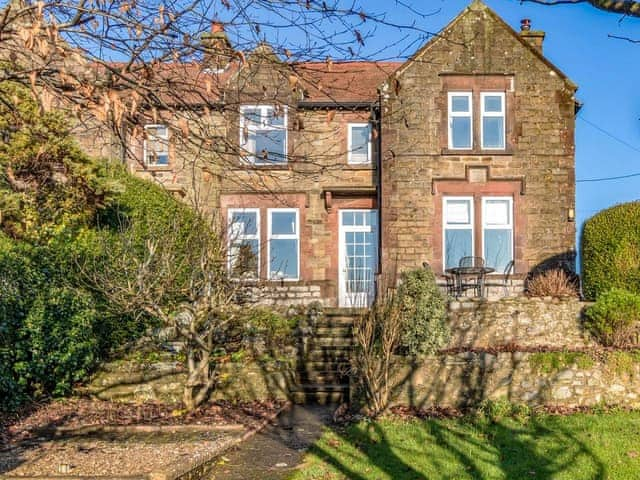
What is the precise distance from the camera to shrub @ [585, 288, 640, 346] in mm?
12430

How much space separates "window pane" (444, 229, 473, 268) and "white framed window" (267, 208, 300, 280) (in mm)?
3976

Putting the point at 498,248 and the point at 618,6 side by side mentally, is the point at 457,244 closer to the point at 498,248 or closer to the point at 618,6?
the point at 498,248

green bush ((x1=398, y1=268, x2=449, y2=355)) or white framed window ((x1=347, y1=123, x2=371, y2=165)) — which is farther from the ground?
white framed window ((x1=347, y1=123, x2=371, y2=165))

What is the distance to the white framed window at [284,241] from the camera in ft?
64.1

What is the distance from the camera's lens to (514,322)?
13906 millimetres

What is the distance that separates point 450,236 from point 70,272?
379 inches

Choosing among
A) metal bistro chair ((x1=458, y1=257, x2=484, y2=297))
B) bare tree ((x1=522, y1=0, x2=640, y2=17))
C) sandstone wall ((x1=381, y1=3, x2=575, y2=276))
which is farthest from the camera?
sandstone wall ((x1=381, y1=3, x2=575, y2=276))

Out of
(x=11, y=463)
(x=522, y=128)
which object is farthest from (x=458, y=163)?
(x=11, y=463)

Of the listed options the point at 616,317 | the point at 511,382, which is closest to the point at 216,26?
the point at 511,382

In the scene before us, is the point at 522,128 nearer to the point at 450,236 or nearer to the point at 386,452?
the point at 450,236

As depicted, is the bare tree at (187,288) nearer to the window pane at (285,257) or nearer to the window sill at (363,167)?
the window pane at (285,257)

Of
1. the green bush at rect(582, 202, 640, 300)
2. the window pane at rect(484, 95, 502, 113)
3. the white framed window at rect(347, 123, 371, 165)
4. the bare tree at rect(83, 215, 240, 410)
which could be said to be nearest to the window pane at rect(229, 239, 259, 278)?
the bare tree at rect(83, 215, 240, 410)

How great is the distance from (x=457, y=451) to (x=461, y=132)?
11606mm

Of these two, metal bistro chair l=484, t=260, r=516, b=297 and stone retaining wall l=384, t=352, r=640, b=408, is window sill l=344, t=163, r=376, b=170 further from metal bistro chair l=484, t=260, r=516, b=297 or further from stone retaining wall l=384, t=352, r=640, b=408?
stone retaining wall l=384, t=352, r=640, b=408
